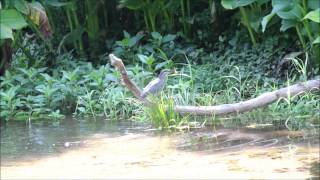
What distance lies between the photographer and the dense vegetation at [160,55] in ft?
22.2

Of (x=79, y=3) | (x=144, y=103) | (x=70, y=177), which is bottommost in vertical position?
(x=70, y=177)

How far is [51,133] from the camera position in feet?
19.7

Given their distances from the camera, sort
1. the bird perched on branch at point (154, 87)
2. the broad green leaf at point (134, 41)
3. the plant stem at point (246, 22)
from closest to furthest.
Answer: the bird perched on branch at point (154, 87), the plant stem at point (246, 22), the broad green leaf at point (134, 41)

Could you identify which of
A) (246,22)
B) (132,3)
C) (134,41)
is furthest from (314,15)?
(132,3)

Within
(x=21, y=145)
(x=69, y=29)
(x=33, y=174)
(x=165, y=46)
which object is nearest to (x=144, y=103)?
(x=21, y=145)

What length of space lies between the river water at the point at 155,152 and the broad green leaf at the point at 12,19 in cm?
131

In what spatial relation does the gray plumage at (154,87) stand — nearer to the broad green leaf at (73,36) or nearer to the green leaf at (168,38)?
the green leaf at (168,38)

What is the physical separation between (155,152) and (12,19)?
294cm

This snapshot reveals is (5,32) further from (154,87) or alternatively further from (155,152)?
(155,152)

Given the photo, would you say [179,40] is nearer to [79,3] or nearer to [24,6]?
[79,3]

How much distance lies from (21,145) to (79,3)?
4654 millimetres

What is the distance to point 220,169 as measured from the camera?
4.29 meters

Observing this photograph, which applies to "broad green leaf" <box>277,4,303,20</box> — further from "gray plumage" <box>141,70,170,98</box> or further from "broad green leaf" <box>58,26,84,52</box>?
"broad green leaf" <box>58,26,84,52</box>

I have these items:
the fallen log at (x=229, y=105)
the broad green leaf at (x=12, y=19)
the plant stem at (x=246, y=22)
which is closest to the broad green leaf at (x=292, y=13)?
the fallen log at (x=229, y=105)
